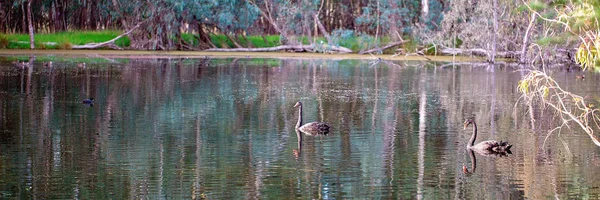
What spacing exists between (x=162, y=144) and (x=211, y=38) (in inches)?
1285

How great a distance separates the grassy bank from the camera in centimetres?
4309

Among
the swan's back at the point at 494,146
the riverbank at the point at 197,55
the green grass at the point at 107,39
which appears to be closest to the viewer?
the swan's back at the point at 494,146

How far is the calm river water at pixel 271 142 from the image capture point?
11.6 meters

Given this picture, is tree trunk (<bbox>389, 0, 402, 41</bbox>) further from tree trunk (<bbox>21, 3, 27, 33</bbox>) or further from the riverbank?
tree trunk (<bbox>21, 3, 27, 33</bbox>)

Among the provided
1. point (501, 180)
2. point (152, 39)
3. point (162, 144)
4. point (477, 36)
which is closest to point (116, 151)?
point (162, 144)

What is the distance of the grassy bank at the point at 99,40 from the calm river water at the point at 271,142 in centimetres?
1446

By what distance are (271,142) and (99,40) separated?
99.2 feet

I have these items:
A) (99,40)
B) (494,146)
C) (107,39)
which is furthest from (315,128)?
(107,39)

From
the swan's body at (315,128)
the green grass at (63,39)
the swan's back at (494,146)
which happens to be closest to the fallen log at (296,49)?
the green grass at (63,39)

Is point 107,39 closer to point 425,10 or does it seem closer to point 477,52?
point 425,10

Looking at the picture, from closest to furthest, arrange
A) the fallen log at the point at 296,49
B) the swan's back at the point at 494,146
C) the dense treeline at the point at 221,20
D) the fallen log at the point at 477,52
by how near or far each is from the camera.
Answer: the swan's back at the point at 494,146 < the fallen log at the point at 477,52 < the dense treeline at the point at 221,20 < the fallen log at the point at 296,49

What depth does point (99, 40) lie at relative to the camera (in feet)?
146

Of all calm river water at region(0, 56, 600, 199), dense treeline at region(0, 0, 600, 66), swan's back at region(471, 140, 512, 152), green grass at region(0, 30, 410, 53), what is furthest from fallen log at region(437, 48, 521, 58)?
swan's back at region(471, 140, 512, 152)

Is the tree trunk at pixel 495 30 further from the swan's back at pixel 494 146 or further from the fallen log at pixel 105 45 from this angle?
the swan's back at pixel 494 146
